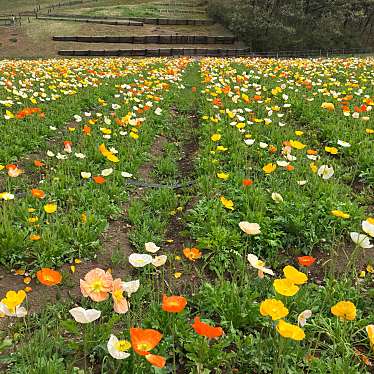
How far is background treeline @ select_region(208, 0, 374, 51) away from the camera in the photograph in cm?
3353

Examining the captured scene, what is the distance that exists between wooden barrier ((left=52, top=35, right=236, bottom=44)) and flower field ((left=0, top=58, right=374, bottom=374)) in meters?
30.5

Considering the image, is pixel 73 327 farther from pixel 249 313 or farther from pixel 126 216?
pixel 126 216

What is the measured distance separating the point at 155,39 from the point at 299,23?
12268mm

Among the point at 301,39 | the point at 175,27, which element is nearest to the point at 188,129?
the point at 301,39

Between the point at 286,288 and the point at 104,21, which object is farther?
the point at 104,21

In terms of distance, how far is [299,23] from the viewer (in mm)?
34844

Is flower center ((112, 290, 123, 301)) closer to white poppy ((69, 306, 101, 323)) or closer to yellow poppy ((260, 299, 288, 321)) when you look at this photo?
white poppy ((69, 306, 101, 323))

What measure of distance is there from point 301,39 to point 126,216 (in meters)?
34.2

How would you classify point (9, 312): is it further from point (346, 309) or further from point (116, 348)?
point (346, 309)

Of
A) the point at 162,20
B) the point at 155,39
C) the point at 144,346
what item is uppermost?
the point at 144,346

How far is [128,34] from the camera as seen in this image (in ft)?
122

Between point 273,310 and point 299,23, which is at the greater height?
point 273,310

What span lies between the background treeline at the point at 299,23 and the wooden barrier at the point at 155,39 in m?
1.82

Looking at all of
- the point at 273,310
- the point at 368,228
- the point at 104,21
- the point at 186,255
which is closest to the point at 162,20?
the point at 104,21
